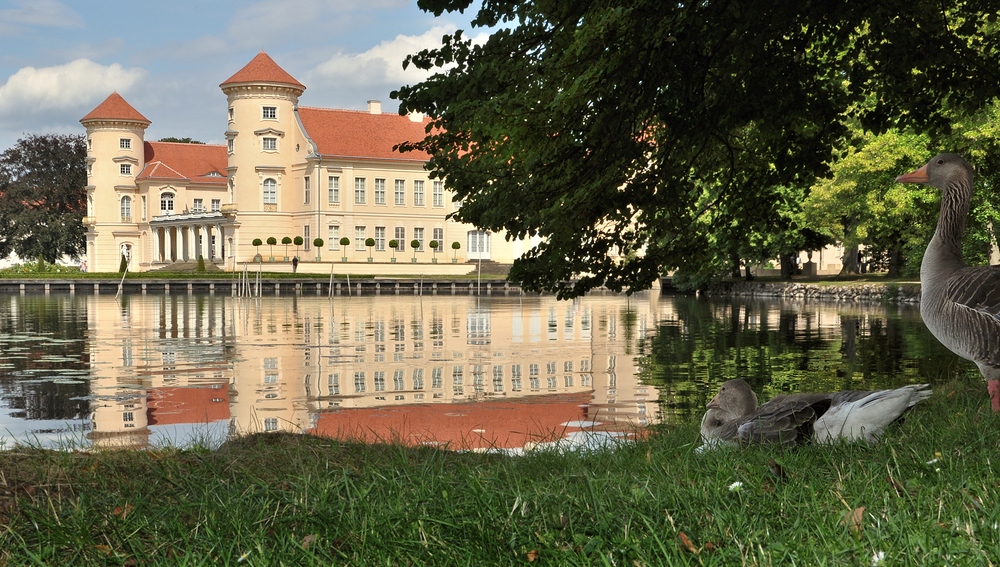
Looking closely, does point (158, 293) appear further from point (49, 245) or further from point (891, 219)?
point (891, 219)

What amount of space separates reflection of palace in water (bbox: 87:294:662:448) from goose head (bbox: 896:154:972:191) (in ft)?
11.0

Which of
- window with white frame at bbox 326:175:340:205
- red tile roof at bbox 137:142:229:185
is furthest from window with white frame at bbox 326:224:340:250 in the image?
red tile roof at bbox 137:142:229:185

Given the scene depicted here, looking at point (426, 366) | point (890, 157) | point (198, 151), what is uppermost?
point (198, 151)

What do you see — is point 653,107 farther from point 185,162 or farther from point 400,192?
point 185,162

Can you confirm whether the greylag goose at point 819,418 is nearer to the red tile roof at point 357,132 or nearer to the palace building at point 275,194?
the palace building at point 275,194

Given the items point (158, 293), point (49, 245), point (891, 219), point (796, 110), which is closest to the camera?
point (796, 110)

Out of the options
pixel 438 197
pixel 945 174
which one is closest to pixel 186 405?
pixel 945 174

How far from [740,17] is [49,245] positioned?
92759mm

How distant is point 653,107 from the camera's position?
30.7ft

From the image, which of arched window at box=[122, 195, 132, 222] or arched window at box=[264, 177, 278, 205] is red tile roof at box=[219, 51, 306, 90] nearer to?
arched window at box=[264, 177, 278, 205]

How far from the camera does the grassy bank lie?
3.35 metres

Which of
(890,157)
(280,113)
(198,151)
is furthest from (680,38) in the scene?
(198,151)

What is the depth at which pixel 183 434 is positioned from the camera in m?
10.4

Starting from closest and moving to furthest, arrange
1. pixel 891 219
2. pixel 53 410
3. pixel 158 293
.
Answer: pixel 53 410, pixel 891 219, pixel 158 293
